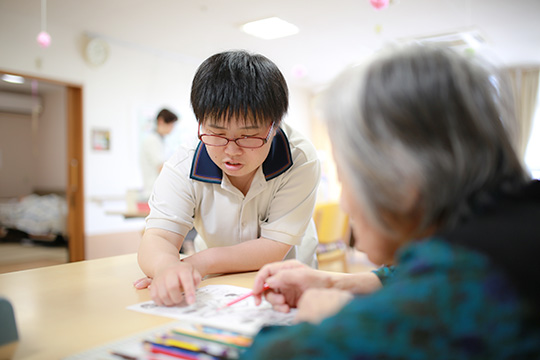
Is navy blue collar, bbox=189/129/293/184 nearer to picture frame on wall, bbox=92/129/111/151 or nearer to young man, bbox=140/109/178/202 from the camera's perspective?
young man, bbox=140/109/178/202

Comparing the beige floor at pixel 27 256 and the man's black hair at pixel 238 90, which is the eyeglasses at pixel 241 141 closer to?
the man's black hair at pixel 238 90

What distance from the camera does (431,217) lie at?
573mm

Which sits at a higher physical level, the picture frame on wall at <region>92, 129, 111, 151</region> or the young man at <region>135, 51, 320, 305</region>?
the picture frame on wall at <region>92, 129, 111, 151</region>

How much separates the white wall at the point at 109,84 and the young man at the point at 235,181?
13.7ft

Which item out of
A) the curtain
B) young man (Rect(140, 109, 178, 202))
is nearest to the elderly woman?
young man (Rect(140, 109, 178, 202))

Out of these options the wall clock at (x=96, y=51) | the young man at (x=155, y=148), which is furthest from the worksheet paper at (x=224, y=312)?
the wall clock at (x=96, y=51)

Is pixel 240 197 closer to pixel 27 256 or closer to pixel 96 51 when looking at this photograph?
pixel 96 51

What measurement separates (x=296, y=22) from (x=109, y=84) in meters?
2.52

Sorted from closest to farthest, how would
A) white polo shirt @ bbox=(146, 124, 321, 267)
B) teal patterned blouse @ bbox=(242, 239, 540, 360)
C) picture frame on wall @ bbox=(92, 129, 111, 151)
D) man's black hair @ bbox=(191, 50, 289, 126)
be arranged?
teal patterned blouse @ bbox=(242, 239, 540, 360) < man's black hair @ bbox=(191, 50, 289, 126) < white polo shirt @ bbox=(146, 124, 321, 267) < picture frame on wall @ bbox=(92, 129, 111, 151)

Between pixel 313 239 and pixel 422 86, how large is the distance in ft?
3.98

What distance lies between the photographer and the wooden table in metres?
0.77

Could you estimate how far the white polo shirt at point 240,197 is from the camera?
1.37m

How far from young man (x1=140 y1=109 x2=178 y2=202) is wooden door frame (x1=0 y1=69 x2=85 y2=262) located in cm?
90

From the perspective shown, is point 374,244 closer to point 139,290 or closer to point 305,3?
point 139,290
